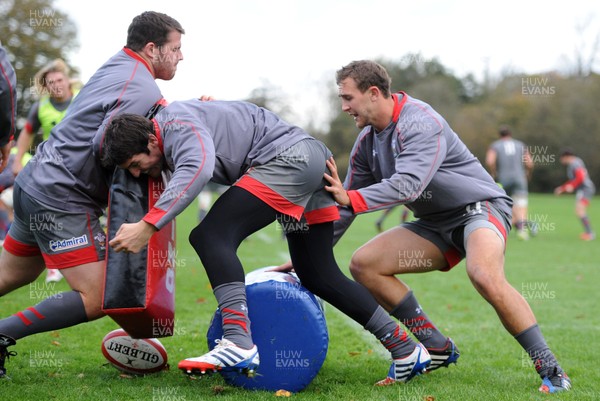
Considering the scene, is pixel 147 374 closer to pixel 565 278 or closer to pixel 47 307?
pixel 47 307

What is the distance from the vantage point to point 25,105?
3189 cm

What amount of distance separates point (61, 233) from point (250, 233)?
3.83 ft

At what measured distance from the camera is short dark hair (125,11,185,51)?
14.7ft

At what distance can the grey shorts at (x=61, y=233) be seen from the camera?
429cm

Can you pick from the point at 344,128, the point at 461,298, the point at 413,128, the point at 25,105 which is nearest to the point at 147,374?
the point at 413,128

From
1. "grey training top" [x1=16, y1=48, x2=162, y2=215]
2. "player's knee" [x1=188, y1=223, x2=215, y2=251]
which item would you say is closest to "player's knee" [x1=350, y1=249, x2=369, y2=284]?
"player's knee" [x1=188, y1=223, x2=215, y2=251]

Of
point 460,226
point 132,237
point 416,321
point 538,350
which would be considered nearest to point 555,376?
point 538,350

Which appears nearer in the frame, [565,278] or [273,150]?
[273,150]

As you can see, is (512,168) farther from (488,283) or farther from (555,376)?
(488,283)

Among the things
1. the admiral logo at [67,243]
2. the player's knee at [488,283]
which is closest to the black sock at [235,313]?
the admiral logo at [67,243]

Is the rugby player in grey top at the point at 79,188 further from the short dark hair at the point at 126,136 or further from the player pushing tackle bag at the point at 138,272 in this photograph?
the short dark hair at the point at 126,136

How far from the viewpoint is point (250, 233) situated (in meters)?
4.20

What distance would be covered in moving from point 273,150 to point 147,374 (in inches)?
72.7

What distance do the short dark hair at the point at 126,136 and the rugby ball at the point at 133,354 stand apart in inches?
57.5
